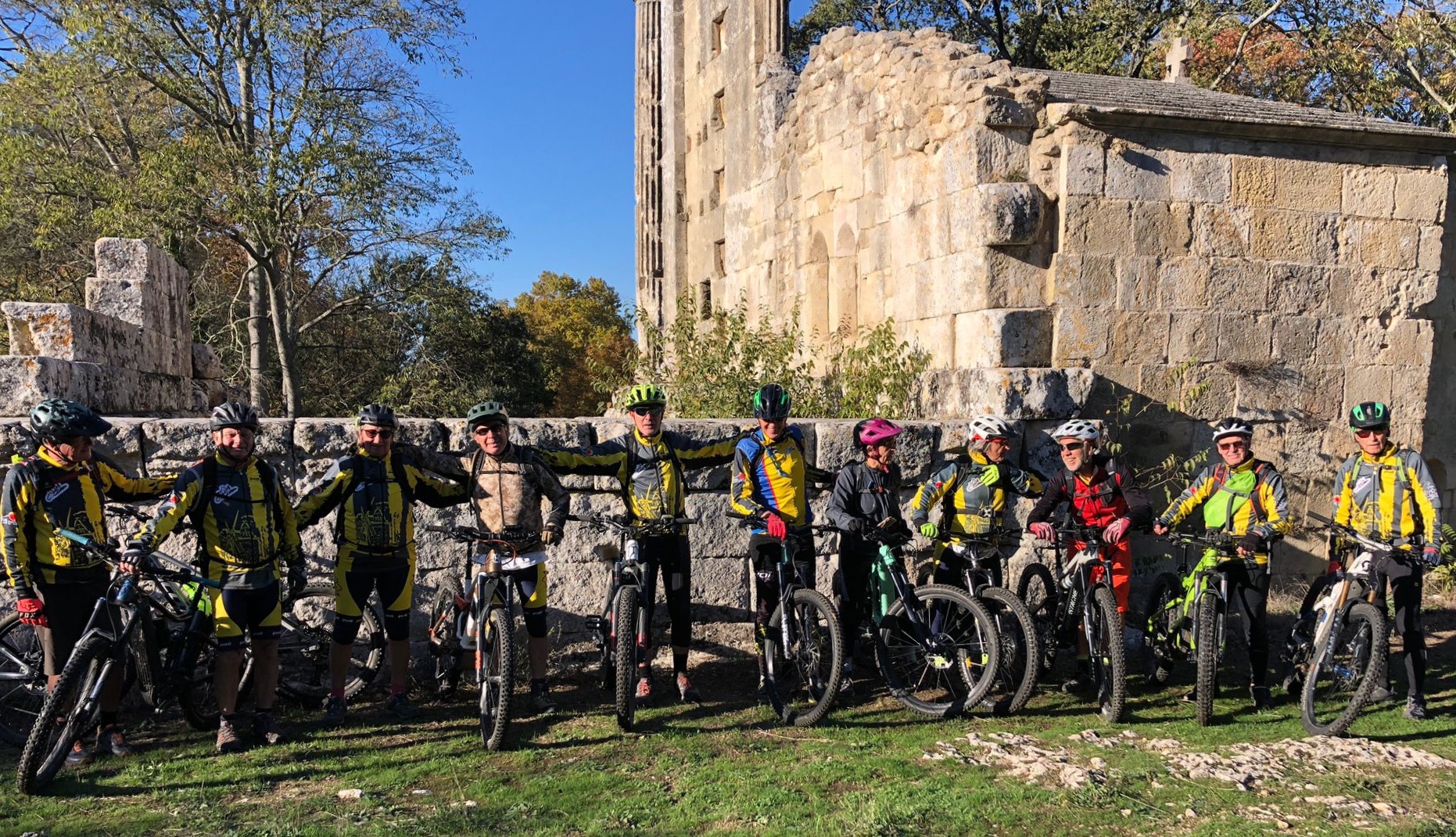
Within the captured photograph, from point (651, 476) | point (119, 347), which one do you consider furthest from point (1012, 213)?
point (119, 347)

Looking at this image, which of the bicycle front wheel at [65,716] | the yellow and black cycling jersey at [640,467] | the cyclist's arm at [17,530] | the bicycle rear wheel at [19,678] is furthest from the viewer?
the yellow and black cycling jersey at [640,467]

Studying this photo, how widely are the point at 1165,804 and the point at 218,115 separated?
20307mm

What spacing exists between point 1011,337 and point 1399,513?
2.91m

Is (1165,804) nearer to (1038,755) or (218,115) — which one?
(1038,755)

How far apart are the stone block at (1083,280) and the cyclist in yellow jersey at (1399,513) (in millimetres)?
2438

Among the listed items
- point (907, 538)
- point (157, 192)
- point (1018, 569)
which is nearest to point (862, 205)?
point (1018, 569)

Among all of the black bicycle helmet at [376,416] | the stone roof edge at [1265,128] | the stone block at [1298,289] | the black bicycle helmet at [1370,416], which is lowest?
the black bicycle helmet at [1370,416]

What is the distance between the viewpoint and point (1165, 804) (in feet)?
13.8

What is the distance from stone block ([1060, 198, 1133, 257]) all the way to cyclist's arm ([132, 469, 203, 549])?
610 cm

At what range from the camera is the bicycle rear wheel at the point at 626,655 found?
195 inches

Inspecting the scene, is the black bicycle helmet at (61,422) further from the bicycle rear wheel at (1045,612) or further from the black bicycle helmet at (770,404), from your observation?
the bicycle rear wheel at (1045,612)

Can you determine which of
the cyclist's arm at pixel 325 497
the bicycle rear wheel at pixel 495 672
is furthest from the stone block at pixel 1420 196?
the cyclist's arm at pixel 325 497

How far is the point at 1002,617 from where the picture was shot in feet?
19.0

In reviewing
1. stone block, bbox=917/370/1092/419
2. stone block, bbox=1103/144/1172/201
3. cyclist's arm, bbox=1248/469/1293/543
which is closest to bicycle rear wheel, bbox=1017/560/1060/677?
Answer: cyclist's arm, bbox=1248/469/1293/543
